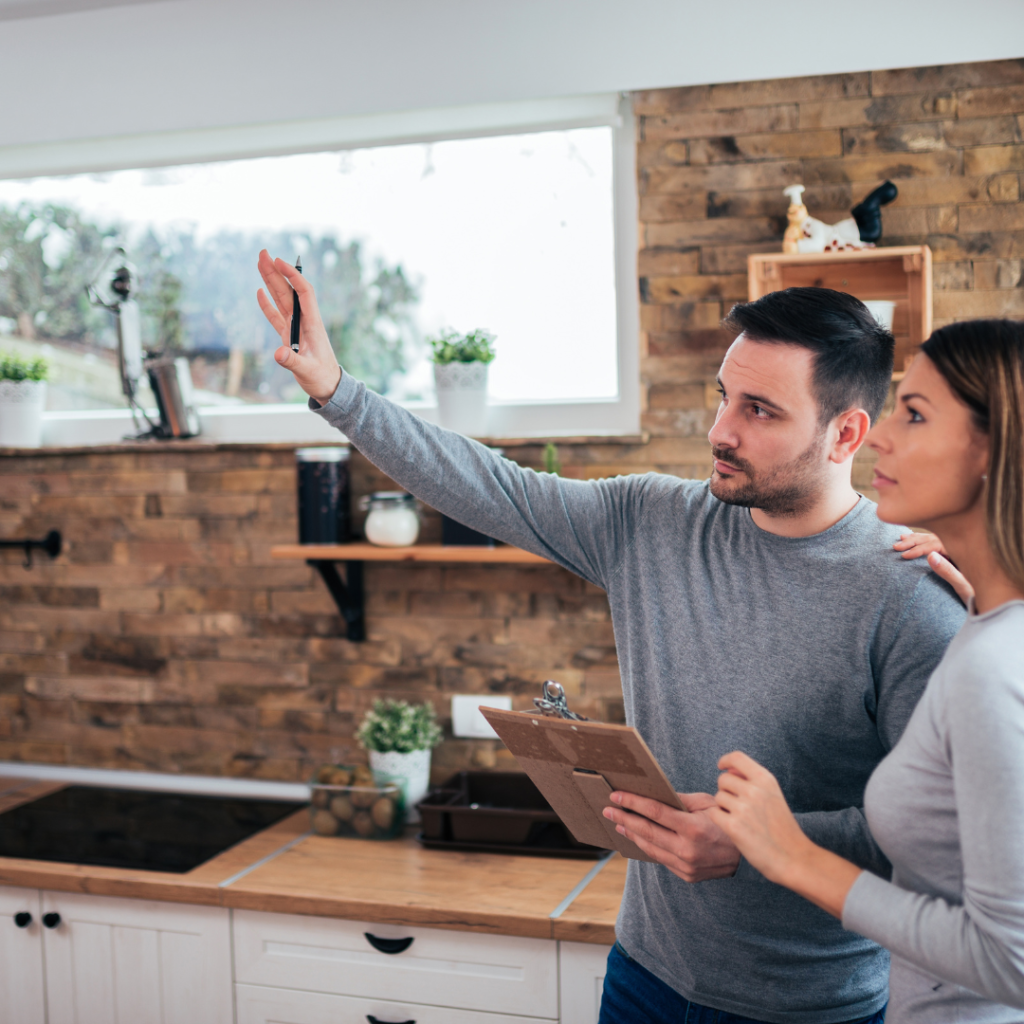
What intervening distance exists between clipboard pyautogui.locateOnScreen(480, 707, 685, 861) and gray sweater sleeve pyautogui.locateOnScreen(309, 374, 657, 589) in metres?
0.33

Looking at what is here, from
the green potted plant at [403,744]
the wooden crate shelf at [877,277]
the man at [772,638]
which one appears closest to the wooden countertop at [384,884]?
the green potted plant at [403,744]

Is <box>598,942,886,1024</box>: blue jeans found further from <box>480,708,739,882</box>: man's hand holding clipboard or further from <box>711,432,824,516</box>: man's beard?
<box>711,432,824,516</box>: man's beard

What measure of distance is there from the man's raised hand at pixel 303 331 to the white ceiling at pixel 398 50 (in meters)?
1.23

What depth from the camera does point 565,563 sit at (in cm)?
149

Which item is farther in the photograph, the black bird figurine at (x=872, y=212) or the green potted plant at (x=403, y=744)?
the green potted plant at (x=403, y=744)

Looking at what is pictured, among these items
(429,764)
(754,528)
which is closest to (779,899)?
(754,528)

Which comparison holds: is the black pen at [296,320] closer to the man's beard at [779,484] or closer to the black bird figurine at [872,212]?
the man's beard at [779,484]

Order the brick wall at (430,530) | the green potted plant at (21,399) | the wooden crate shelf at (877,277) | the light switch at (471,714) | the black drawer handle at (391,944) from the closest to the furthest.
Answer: the black drawer handle at (391,944) → the wooden crate shelf at (877,277) → the brick wall at (430,530) → the light switch at (471,714) → the green potted plant at (21,399)

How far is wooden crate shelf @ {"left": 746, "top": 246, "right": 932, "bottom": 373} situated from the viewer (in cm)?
198

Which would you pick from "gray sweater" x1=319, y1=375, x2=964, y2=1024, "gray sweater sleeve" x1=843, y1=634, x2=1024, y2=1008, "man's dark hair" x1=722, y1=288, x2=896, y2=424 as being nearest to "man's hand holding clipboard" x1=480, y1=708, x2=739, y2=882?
"gray sweater" x1=319, y1=375, x2=964, y2=1024

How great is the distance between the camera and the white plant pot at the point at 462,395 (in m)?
2.32

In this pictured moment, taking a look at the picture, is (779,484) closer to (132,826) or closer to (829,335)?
(829,335)

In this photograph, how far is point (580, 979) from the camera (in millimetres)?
1782

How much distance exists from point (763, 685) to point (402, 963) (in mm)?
1038
